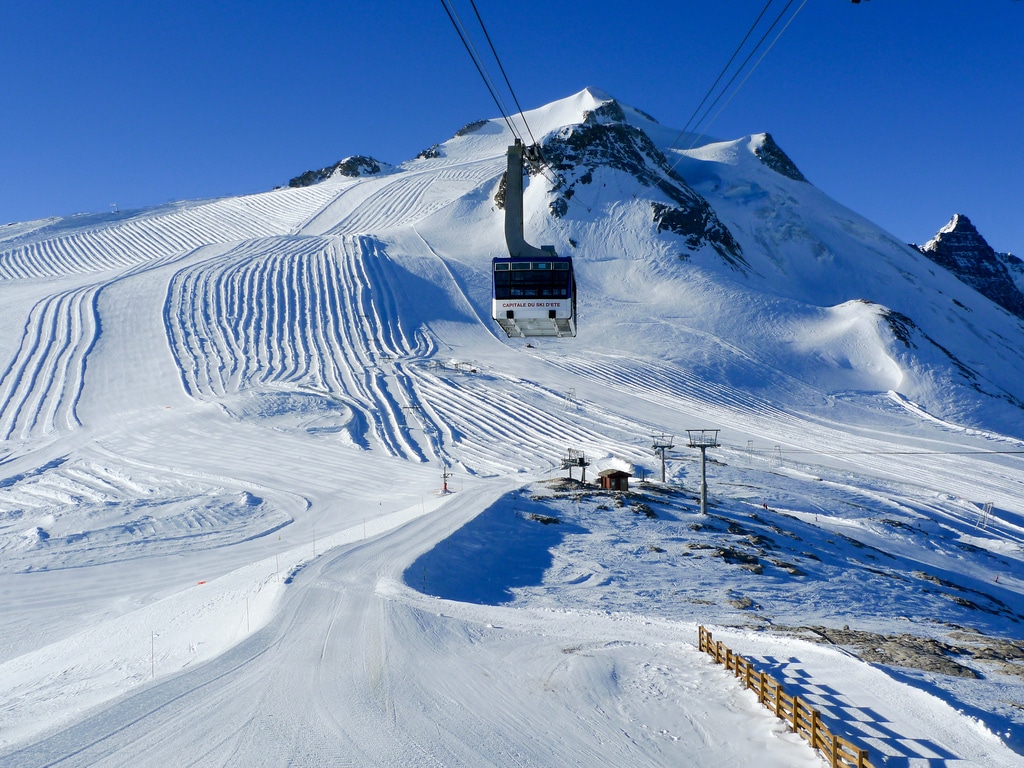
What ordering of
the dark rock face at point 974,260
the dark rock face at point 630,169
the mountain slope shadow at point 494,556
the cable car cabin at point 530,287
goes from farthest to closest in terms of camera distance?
the dark rock face at point 974,260
the dark rock face at point 630,169
the mountain slope shadow at point 494,556
the cable car cabin at point 530,287

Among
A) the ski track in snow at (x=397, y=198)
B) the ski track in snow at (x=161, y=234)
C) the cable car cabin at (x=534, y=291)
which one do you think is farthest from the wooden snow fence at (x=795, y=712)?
the ski track in snow at (x=161, y=234)

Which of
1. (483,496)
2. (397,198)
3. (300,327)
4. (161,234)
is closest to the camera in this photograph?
(483,496)

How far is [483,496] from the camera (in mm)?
28172

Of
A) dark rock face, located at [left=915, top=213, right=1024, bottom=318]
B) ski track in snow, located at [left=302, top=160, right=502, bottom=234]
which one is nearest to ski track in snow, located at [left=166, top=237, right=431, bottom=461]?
ski track in snow, located at [left=302, top=160, right=502, bottom=234]

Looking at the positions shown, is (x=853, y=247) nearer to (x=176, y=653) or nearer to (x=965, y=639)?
(x=965, y=639)

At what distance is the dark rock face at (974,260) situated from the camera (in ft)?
546

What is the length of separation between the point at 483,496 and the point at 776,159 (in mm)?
131677

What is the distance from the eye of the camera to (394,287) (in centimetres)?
7344

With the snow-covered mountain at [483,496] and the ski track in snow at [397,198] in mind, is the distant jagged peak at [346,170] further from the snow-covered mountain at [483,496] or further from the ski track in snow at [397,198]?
the snow-covered mountain at [483,496]

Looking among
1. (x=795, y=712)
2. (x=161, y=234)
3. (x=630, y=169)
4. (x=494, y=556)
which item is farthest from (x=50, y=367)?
(x=630, y=169)

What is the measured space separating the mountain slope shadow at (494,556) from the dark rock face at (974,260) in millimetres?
173269

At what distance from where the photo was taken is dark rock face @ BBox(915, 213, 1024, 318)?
6550 inches

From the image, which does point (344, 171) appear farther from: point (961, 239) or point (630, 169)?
point (961, 239)

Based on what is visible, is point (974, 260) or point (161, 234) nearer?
point (161, 234)
